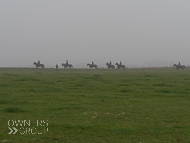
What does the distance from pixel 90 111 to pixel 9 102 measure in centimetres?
439

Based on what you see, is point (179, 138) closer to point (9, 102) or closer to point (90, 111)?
point (90, 111)

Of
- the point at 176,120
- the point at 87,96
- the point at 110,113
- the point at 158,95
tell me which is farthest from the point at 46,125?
the point at 158,95

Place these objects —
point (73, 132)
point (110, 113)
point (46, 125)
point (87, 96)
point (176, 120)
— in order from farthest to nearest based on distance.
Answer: point (87, 96)
point (110, 113)
point (176, 120)
point (46, 125)
point (73, 132)

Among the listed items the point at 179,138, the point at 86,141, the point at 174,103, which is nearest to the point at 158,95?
the point at 174,103

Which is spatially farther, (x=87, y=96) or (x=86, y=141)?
(x=87, y=96)

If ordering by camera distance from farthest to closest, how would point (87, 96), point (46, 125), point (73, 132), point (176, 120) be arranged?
point (87, 96)
point (176, 120)
point (46, 125)
point (73, 132)

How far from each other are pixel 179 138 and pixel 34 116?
5.24m

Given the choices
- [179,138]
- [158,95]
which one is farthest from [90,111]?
[158,95]

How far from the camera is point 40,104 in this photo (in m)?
12.0

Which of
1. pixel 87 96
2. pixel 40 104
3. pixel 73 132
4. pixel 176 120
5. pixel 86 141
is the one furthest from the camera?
pixel 87 96

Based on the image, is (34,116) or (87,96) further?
(87,96)

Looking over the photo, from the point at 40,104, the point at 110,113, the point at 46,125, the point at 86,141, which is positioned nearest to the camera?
the point at 86,141

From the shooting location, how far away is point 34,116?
9625 mm

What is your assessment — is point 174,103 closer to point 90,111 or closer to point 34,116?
point 90,111
